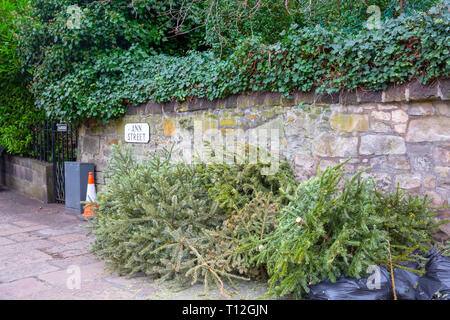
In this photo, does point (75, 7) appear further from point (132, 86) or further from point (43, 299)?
point (43, 299)

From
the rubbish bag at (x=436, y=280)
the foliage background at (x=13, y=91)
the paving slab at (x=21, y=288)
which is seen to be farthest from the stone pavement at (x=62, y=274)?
the foliage background at (x=13, y=91)

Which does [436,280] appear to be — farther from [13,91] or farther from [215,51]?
[13,91]

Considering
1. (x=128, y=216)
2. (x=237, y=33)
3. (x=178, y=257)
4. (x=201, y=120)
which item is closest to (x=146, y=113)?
(x=201, y=120)

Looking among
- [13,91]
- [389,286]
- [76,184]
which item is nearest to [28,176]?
[13,91]

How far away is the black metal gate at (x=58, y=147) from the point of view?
8.07 meters

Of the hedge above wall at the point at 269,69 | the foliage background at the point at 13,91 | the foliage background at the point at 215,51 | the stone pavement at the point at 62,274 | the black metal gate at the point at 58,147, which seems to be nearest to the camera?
the stone pavement at the point at 62,274

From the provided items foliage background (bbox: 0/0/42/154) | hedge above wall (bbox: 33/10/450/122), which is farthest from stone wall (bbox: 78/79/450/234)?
foliage background (bbox: 0/0/42/154)

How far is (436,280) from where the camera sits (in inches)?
117

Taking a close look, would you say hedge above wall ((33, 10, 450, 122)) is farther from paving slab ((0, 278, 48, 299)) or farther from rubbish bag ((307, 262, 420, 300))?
paving slab ((0, 278, 48, 299))

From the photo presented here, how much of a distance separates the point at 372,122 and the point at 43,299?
342 centimetres

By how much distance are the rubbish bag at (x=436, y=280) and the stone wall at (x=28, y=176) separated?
7.24 metres

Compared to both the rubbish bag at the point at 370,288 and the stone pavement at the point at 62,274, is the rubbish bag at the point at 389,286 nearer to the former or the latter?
the rubbish bag at the point at 370,288

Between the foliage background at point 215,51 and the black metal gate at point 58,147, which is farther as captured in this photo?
the black metal gate at point 58,147

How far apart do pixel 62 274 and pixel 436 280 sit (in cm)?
334
